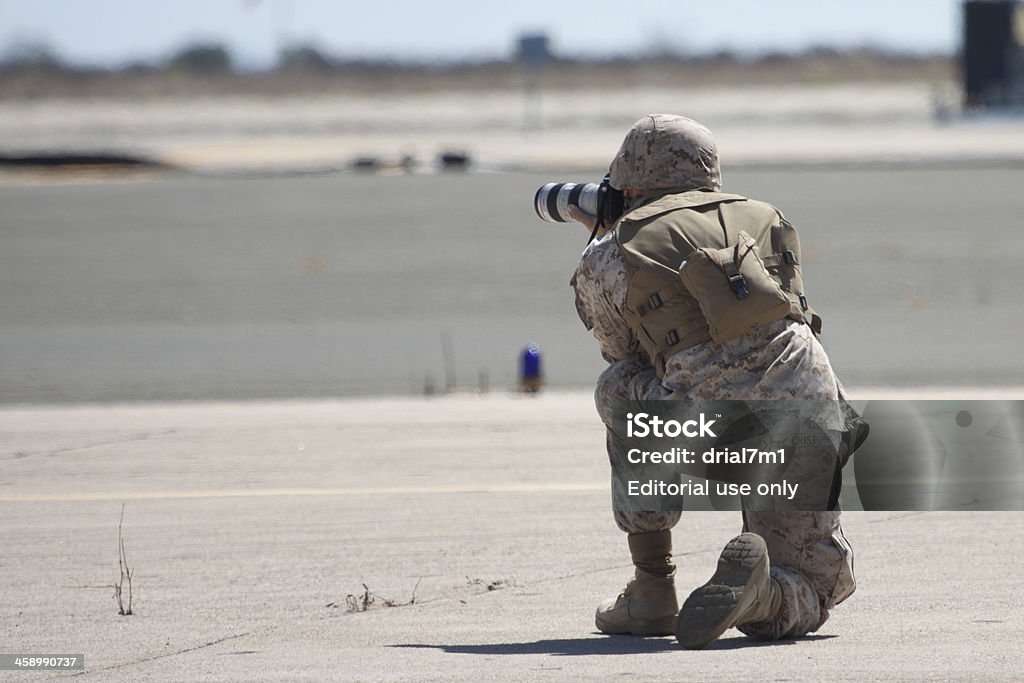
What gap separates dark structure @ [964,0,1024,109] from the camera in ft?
157

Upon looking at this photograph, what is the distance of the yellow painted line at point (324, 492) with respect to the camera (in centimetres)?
724

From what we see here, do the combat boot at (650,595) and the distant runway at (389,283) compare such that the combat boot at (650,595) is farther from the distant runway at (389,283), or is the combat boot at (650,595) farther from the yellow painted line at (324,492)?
the distant runway at (389,283)

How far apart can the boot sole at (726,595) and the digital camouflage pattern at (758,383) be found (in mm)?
315

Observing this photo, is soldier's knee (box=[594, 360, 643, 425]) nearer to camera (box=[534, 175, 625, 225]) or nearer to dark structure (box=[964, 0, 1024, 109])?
camera (box=[534, 175, 625, 225])

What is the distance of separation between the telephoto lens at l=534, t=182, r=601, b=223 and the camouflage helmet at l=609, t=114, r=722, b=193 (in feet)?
0.62

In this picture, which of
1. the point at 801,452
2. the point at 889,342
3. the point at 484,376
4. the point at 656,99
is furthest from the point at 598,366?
the point at 656,99

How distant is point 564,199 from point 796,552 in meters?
1.26

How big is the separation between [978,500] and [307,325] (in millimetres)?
8792

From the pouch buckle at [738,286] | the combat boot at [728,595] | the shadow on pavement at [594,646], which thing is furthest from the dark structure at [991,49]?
the combat boot at [728,595]

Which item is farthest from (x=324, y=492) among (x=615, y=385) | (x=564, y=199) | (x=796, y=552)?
(x=796, y=552)

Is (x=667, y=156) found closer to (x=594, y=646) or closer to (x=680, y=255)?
(x=680, y=255)

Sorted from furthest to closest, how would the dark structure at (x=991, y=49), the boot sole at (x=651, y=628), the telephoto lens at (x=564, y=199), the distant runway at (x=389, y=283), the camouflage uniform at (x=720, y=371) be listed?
the dark structure at (x=991, y=49)
the distant runway at (x=389, y=283)
the telephoto lens at (x=564, y=199)
the boot sole at (x=651, y=628)
the camouflage uniform at (x=720, y=371)

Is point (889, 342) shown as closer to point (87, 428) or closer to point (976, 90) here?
point (87, 428)

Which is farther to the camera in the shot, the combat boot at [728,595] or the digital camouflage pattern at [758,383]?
the digital camouflage pattern at [758,383]
